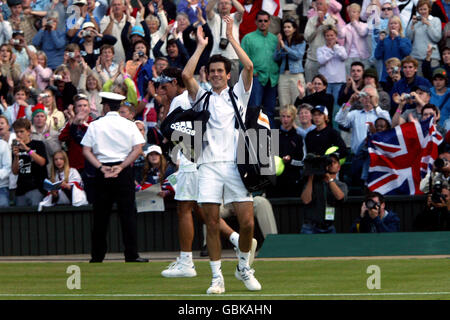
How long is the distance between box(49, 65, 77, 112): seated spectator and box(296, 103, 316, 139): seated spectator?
4.84 meters

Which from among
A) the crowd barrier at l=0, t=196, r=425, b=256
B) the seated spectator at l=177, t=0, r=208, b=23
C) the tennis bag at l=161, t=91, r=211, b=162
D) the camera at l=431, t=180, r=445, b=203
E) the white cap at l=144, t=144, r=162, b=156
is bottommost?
the crowd barrier at l=0, t=196, r=425, b=256

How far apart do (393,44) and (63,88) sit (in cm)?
633

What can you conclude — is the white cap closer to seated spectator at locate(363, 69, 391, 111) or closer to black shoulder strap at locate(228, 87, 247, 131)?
seated spectator at locate(363, 69, 391, 111)

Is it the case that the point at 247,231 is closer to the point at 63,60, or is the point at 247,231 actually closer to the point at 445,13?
the point at 445,13

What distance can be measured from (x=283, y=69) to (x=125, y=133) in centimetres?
Answer: 617

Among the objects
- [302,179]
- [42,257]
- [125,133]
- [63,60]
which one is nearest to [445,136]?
[302,179]

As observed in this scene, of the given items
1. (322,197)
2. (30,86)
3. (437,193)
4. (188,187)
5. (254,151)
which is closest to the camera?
(254,151)

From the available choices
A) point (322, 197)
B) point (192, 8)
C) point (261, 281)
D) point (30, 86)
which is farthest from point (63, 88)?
point (261, 281)

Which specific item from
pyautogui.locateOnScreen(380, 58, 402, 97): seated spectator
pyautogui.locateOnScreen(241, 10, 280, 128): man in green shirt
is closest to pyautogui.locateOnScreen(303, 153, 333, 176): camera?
pyautogui.locateOnScreen(380, 58, 402, 97): seated spectator

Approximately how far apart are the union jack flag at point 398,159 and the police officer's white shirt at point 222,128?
7.23 metres

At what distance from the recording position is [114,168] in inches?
580

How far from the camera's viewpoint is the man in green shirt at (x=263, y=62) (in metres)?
20.3

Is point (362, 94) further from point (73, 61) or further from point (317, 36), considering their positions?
point (73, 61)

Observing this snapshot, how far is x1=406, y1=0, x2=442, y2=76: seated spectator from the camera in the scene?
20000mm
